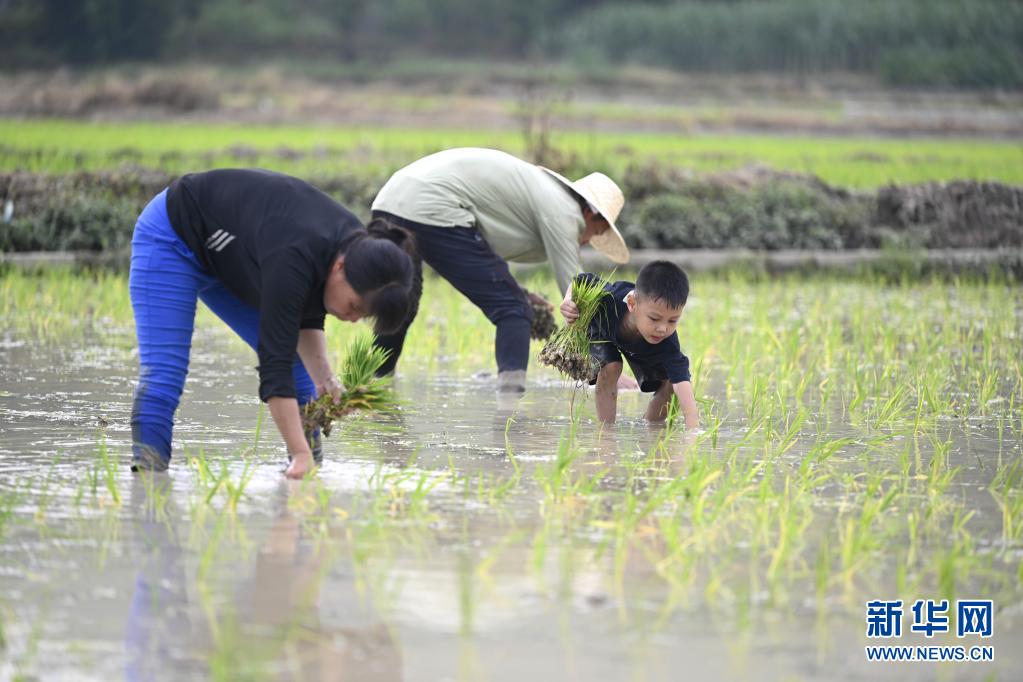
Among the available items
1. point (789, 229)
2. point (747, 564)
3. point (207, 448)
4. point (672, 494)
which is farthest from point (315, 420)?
point (789, 229)

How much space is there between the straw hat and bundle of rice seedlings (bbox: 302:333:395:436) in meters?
1.71

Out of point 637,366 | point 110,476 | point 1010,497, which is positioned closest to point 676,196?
point 637,366

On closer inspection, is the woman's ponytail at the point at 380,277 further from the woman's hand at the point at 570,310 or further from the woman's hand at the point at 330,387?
the woman's hand at the point at 570,310

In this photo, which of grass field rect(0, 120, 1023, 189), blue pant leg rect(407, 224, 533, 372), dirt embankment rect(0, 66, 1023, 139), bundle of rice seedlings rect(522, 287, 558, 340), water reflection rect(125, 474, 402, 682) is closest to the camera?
water reflection rect(125, 474, 402, 682)

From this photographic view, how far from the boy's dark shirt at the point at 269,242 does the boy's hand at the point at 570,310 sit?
4.37 ft

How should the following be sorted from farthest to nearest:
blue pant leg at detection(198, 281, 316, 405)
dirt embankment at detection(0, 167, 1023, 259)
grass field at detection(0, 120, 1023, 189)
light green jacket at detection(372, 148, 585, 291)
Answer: grass field at detection(0, 120, 1023, 189) < dirt embankment at detection(0, 167, 1023, 259) < light green jacket at detection(372, 148, 585, 291) < blue pant leg at detection(198, 281, 316, 405)

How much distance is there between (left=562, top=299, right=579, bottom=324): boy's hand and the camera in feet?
18.4

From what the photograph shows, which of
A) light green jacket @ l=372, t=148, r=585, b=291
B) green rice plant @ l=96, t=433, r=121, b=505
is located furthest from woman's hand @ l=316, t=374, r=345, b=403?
light green jacket @ l=372, t=148, r=585, b=291

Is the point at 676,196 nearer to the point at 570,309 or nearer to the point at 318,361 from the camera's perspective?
the point at 570,309

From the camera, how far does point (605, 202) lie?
6.17m

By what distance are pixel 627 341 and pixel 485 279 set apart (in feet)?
3.41

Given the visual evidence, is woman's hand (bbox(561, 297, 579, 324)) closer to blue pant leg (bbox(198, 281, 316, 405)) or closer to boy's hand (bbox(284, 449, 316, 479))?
blue pant leg (bbox(198, 281, 316, 405))

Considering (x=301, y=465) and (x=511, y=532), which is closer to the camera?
(x=511, y=532)

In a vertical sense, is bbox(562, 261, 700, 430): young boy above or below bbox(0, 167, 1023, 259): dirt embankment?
below
